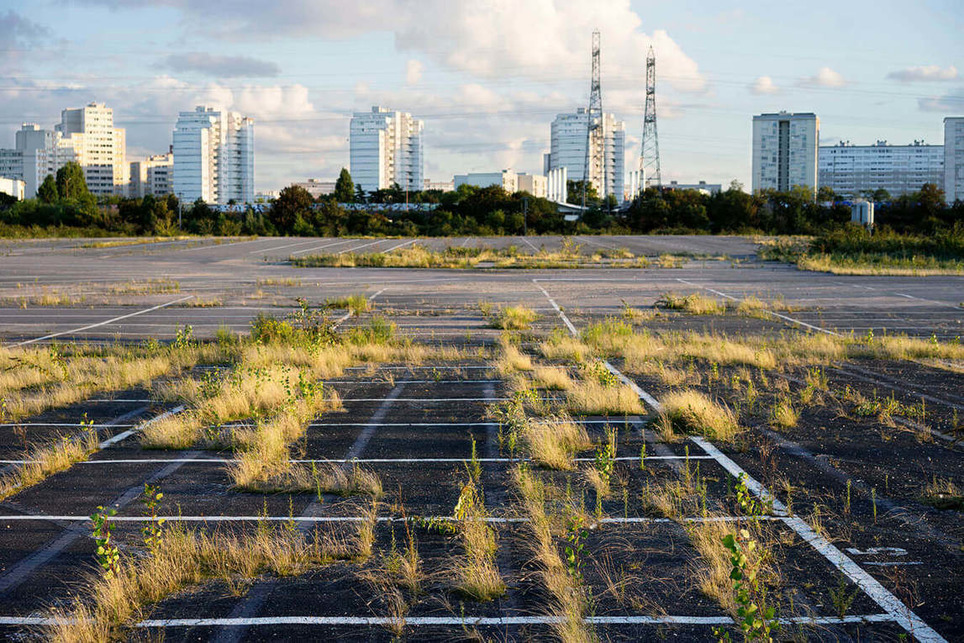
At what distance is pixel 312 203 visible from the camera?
356 ft

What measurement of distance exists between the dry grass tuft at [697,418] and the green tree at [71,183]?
144495 mm

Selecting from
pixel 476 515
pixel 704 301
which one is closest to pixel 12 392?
pixel 476 515

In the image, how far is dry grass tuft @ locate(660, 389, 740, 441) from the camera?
9.30 m

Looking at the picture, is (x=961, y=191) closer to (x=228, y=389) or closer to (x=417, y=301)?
(x=417, y=301)

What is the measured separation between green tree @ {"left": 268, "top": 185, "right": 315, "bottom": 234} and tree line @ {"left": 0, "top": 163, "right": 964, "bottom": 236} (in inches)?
4.5

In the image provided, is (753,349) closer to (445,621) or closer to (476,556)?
(476,556)

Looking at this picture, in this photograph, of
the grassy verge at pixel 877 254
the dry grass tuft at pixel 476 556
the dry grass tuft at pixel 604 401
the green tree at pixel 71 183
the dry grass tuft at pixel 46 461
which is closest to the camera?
the dry grass tuft at pixel 476 556

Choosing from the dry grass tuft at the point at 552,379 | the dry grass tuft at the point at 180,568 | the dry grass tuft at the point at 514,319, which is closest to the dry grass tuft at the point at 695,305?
the dry grass tuft at the point at 514,319

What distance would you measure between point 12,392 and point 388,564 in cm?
901

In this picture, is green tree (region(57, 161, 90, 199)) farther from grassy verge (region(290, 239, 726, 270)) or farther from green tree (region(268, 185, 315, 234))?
grassy verge (region(290, 239, 726, 270))

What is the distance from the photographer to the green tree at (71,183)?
13938 centimetres

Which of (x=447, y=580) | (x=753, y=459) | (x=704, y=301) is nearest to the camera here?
(x=447, y=580)

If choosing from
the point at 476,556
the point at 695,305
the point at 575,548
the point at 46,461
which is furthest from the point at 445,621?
the point at 695,305

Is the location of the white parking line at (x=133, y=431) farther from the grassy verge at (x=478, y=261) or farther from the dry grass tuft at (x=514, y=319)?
the grassy verge at (x=478, y=261)
